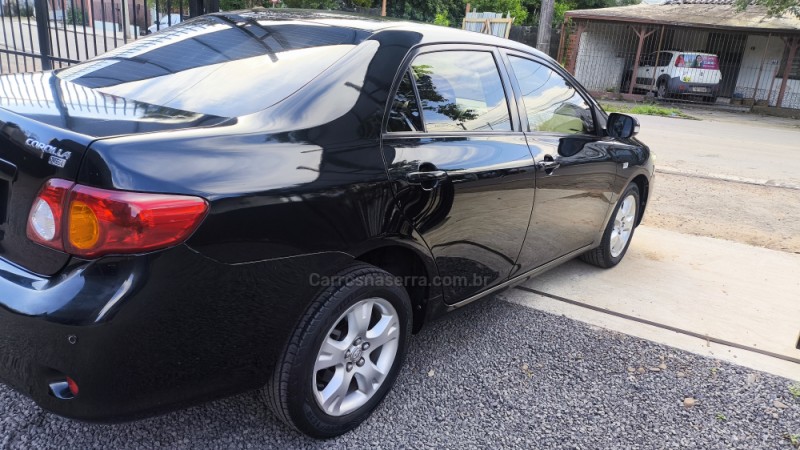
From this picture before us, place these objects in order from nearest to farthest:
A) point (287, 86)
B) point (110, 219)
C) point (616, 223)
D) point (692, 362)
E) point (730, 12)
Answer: point (110, 219) < point (287, 86) < point (692, 362) < point (616, 223) < point (730, 12)

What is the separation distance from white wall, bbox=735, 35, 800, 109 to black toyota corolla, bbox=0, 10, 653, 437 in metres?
25.0

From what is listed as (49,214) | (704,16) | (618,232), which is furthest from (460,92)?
(704,16)

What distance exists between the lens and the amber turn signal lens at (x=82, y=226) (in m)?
1.73

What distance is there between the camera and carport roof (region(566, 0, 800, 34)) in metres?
22.6

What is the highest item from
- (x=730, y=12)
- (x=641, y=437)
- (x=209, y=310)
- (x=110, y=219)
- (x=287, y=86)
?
(x=730, y=12)

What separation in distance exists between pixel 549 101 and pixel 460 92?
93 centimetres

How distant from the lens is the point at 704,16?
24281 millimetres

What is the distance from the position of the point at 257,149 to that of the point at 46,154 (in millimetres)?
643

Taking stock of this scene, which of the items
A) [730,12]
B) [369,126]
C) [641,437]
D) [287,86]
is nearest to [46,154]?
[287,86]

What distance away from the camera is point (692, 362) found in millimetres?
3357

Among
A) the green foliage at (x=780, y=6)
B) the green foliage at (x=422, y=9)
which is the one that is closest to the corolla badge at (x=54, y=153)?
the green foliage at (x=780, y=6)

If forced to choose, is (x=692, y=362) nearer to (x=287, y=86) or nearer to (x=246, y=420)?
(x=246, y=420)

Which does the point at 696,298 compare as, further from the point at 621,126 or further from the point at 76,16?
the point at 76,16

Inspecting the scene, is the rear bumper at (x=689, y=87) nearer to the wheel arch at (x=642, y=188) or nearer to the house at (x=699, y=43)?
the house at (x=699, y=43)
